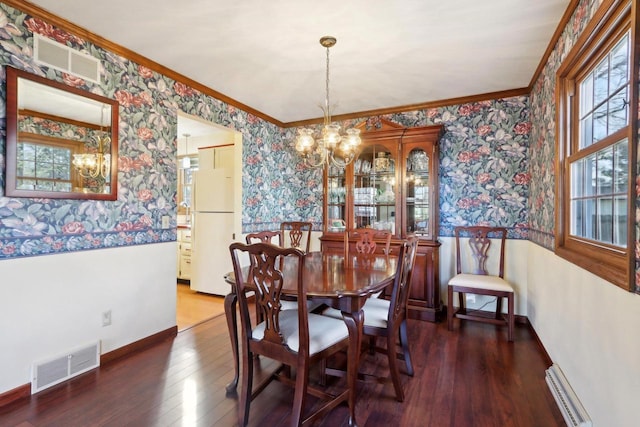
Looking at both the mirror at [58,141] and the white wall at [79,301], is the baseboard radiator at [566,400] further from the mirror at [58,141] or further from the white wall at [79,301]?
the mirror at [58,141]

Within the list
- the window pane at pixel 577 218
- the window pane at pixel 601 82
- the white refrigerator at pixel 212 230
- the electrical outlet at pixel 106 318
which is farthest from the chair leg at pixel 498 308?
the electrical outlet at pixel 106 318

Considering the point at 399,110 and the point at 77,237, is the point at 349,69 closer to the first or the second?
the point at 399,110

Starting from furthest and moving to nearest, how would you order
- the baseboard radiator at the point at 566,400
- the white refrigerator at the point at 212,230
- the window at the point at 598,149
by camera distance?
1. the white refrigerator at the point at 212,230
2. the baseboard radiator at the point at 566,400
3. the window at the point at 598,149

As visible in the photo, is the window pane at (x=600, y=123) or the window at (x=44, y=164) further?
the window at (x=44, y=164)

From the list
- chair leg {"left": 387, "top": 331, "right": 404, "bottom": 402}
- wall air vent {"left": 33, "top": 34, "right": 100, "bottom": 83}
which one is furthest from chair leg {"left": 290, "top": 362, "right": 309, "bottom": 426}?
wall air vent {"left": 33, "top": 34, "right": 100, "bottom": 83}

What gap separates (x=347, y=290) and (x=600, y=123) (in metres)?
1.77

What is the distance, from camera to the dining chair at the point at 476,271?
3121 mm

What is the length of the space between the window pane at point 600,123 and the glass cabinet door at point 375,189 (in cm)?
197

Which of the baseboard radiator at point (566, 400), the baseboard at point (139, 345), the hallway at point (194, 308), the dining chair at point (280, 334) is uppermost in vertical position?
the dining chair at point (280, 334)

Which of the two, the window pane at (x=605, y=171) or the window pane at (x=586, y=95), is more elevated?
the window pane at (x=586, y=95)

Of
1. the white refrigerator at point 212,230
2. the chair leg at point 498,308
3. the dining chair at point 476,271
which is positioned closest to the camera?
the dining chair at point 476,271

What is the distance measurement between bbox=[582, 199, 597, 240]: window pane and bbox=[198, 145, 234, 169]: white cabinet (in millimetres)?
3895

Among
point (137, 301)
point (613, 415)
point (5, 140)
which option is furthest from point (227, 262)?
point (613, 415)

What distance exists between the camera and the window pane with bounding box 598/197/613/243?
1.74 meters
